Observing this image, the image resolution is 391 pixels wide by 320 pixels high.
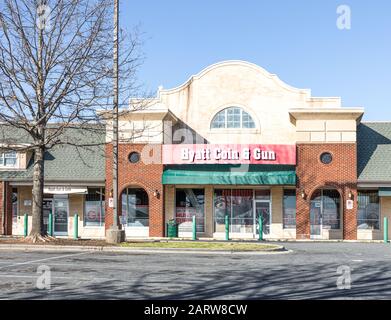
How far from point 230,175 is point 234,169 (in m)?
0.57

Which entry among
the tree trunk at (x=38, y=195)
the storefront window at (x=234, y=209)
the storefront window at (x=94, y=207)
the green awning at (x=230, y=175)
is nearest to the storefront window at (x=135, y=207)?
the storefront window at (x=94, y=207)

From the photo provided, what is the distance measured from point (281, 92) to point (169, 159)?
722cm

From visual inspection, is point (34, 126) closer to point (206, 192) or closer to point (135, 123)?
point (135, 123)

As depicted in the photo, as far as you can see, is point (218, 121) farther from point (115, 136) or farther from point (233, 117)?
point (115, 136)

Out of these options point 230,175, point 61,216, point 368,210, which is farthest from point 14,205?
point 368,210

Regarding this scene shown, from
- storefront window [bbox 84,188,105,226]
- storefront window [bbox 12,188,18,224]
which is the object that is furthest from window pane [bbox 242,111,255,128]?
storefront window [bbox 12,188,18,224]

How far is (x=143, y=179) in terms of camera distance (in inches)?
1241

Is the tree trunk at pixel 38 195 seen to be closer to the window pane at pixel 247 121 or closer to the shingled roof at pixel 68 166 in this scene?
the shingled roof at pixel 68 166

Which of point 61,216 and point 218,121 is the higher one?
point 218,121

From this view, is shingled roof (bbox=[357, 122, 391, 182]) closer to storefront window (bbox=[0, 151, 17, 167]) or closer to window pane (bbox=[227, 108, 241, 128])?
window pane (bbox=[227, 108, 241, 128])

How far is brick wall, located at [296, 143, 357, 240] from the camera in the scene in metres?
30.6

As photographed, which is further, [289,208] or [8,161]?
[8,161]

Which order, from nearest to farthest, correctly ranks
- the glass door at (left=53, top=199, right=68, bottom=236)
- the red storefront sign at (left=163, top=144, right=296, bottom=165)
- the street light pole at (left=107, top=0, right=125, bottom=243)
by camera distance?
the street light pole at (left=107, top=0, right=125, bottom=243)
the red storefront sign at (left=163, top=144, right=296, bottom=165)
the glass door at (left=53, top=199, right=68, bottom=236)

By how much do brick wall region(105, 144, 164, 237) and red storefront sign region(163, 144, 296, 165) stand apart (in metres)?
1.97
